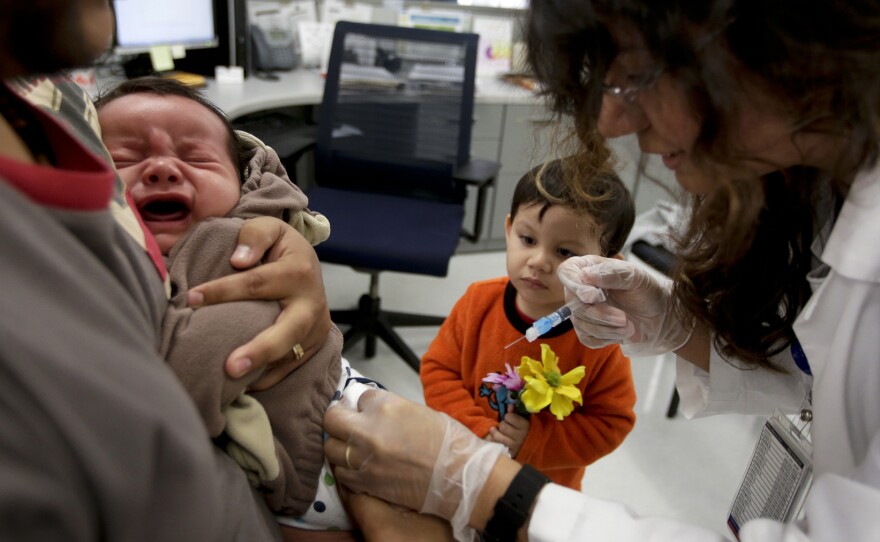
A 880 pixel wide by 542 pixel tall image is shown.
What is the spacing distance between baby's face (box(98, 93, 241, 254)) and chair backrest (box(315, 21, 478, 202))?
5.07 ft

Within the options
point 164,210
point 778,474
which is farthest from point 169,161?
point 778,474

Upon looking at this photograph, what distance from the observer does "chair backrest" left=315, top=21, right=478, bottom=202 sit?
8.13 feet

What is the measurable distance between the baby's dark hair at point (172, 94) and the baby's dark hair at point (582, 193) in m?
0.59

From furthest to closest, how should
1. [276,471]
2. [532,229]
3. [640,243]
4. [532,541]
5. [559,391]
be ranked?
[640,243] < [532,229] < [559,391] < [532,541] < [276,471]

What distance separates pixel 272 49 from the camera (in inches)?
127

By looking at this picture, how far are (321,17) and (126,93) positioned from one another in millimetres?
2822

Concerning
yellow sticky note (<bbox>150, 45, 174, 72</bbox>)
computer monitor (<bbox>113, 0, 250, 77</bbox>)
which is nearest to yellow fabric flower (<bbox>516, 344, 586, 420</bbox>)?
computer monitor (<bbox>113, 0, 250, 77</bbox>)

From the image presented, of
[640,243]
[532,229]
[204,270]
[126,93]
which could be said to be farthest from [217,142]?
[640,243]

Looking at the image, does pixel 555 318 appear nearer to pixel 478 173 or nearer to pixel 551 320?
pixel 551 320

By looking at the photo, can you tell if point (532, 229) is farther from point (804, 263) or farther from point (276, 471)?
point (276, 471)

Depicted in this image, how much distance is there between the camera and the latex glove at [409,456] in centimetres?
89

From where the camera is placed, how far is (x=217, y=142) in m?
1.00

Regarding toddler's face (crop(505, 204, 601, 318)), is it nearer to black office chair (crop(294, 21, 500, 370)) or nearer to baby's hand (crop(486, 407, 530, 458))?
baby's hand (crop(486, 407, 530, 458))

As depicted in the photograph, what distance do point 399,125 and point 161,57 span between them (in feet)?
3.57
